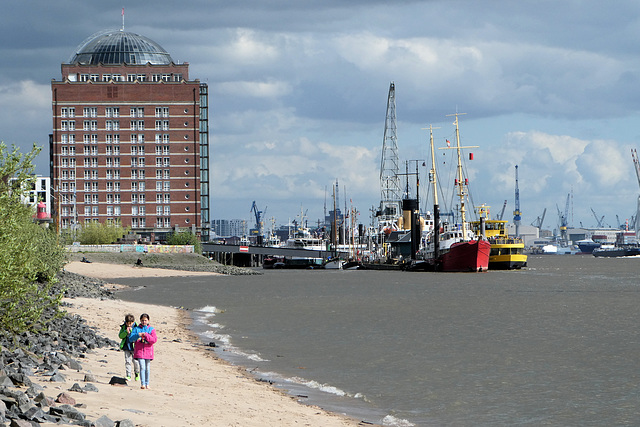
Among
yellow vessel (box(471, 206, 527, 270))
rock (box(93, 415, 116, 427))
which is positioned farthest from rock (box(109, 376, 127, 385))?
yellow vessel (box(471, 206, 527, 270))

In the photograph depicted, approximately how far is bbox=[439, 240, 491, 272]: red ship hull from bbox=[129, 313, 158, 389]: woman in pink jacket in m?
119

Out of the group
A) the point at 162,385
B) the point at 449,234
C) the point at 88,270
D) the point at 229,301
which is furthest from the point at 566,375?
the point at 449,234

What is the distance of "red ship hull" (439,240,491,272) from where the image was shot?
142 metres

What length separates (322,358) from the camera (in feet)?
127

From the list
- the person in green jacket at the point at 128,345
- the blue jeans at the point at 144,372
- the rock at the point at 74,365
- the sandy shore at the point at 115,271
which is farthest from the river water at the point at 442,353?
the sandy shore at the point at 115,271

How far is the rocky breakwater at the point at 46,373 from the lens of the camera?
18094 millimetres

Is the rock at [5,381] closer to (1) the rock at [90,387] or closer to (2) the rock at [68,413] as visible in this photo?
(1) the rock at [90,387]

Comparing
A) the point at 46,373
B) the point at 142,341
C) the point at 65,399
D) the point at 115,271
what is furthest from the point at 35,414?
the point at 115,271

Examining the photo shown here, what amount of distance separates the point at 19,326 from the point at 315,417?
784cm

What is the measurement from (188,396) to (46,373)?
370 cm

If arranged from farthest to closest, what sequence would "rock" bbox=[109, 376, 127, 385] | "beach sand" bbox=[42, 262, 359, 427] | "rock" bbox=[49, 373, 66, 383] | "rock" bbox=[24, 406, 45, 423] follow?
1. "rock" bbox=[109, 376, 127, 385]
2. "rock" bbox=[49, 373, 66, 383]
3. "beach sand" bbox=[42, 262, 359, 427]
4. "rock" bbox=[24, 406, 45, 423]

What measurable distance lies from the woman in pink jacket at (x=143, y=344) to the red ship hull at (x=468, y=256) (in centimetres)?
11926

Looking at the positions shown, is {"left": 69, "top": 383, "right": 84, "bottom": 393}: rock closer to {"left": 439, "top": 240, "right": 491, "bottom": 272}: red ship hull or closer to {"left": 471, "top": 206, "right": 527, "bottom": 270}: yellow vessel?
{"left": 439, "top": 240, "right": 491, "bottom": 272}: red ship hull

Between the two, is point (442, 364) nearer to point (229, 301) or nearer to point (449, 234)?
point (229, 301)
